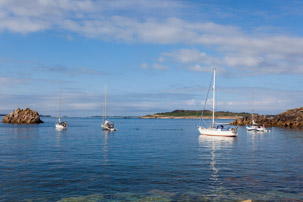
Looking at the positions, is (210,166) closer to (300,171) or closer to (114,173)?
(300,171)

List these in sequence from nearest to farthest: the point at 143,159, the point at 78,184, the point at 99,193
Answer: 1. the point at 99,193
2. the point at 78,184
3. the point at 143,159

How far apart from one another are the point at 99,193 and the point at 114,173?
690 cm

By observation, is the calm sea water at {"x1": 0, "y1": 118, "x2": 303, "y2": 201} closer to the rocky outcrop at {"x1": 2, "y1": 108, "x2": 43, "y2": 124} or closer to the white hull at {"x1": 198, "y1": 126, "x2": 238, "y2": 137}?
the white hull at {"x1": 198, "y1": 126, "x2": 238, "y2": 137}

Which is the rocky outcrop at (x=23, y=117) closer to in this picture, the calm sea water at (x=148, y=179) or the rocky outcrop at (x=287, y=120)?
the rocky outcrop at (x=287, y=120)

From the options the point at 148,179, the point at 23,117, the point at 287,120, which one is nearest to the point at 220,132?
the point at 148,179

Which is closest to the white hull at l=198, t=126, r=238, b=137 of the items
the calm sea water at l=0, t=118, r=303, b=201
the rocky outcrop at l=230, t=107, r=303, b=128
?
the calm sea water at l=0, t=118, r=303, b=201

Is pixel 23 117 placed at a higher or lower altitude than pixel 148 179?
higher

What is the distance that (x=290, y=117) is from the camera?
139625 mm

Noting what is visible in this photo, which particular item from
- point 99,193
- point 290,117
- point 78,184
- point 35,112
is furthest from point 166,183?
point 35,112

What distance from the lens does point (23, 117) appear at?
531 feet

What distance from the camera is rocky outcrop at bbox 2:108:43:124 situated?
161500 millimetres

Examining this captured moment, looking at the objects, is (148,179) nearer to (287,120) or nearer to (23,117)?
(287,120)

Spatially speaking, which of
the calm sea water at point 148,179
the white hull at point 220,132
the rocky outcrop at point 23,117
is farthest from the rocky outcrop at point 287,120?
the rocky outcrop at point 23,117

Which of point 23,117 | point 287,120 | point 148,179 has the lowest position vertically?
point 148,179
